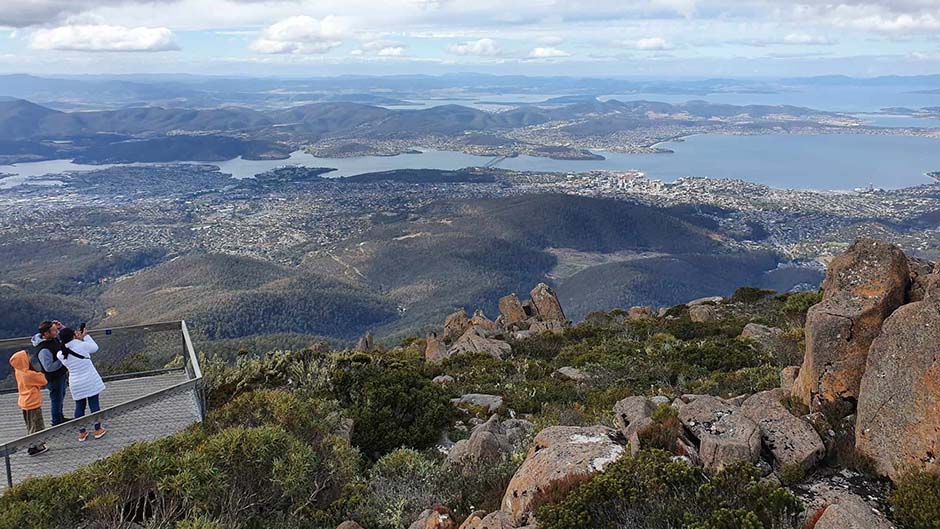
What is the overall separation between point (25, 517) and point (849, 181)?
19728cm

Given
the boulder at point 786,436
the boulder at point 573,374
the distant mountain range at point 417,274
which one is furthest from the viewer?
the distant mountain range at point 417,274

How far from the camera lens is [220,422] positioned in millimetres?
7277

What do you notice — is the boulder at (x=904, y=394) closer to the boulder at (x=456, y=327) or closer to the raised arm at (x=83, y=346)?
the raised arm at (x=83, y=346)

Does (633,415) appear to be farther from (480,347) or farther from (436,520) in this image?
(480,347)

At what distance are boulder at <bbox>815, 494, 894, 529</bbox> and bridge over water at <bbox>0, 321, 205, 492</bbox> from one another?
21.9ft

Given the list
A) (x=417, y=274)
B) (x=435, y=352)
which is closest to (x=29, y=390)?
(x=435, y=352)

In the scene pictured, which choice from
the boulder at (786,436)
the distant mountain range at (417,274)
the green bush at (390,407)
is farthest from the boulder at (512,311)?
the distant mountain range at (417,274)

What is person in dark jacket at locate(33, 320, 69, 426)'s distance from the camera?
7.95 metres

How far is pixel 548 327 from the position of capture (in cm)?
2403

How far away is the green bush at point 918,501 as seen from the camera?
14.4ft

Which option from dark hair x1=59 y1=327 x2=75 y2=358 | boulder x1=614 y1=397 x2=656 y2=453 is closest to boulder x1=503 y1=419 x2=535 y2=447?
boulder x1=614 y1=397 x2=656 y2=453

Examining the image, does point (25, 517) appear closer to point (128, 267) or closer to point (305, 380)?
point (305, 380)

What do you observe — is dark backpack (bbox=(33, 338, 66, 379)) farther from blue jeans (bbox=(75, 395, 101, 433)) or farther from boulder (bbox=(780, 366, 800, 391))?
boulder (bbox=(780, 366, 800, 391))

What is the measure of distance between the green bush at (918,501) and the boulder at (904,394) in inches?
16.4
